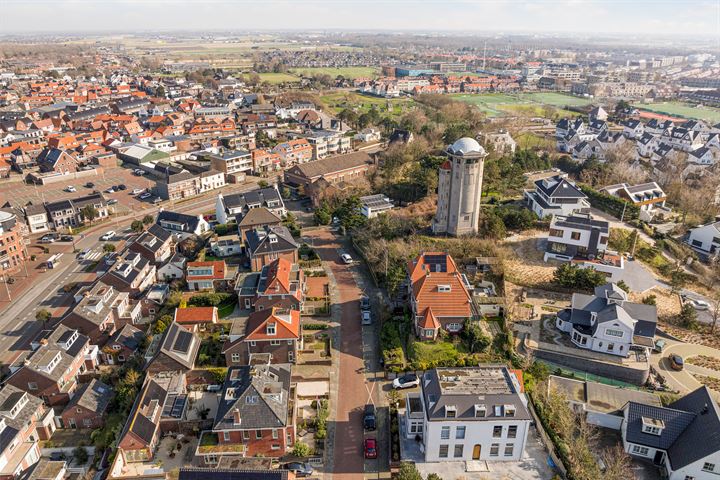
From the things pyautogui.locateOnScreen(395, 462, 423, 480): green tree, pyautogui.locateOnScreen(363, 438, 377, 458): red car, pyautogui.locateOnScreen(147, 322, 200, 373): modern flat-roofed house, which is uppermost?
pyautogui.locateOnScreen(395, 462, 423, 480): green tree

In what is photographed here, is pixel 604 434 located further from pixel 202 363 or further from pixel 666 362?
pixel 202 363

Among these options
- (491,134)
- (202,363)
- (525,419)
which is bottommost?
(202,363)

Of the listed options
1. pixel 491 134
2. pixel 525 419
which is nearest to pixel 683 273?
pixel 525 419

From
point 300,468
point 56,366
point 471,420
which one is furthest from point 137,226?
point 471,420

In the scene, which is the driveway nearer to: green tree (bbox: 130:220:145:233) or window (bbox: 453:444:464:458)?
window (bbox: 453:444:464:458)

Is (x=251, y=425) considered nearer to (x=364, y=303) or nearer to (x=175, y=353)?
(x=175, y=353)

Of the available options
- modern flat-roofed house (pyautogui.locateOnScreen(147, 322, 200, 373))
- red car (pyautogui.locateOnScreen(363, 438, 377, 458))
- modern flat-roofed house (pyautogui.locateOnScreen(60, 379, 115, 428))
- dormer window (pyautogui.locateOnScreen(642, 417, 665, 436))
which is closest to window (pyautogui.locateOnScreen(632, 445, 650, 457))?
dormer window (pyautogui.locateOnScreen(642, 417, 665, 436))
